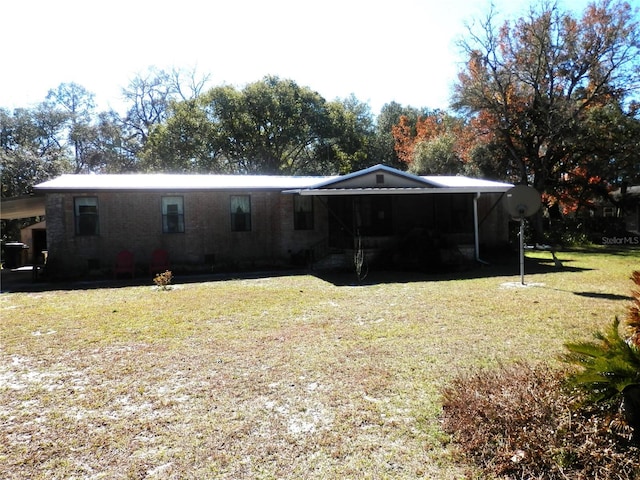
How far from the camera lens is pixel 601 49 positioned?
24406mm

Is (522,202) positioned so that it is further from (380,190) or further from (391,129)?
(391,129)

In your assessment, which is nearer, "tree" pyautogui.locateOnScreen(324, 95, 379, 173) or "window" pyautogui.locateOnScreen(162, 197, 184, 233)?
"window" pyautogui.locateOnScreen(162, 197, 184, 233)

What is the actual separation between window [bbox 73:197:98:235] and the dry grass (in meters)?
5.05

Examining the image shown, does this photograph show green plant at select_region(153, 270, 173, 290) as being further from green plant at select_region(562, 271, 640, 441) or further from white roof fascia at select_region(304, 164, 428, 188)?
green plant at select_region(562, 271, 640, 441)

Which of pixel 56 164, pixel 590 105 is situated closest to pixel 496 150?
pixel 590 105

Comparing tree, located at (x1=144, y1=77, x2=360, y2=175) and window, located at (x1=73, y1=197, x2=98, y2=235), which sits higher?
tree, located at (x1=144, y1=77, x2=360, y2=175)

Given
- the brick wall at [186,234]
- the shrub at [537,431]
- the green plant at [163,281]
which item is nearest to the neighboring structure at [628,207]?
the brick wall at [186,234]

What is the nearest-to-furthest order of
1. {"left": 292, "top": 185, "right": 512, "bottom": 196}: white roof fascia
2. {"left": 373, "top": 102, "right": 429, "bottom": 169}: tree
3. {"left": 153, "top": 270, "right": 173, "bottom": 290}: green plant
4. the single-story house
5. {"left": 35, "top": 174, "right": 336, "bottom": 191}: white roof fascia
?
{"left": 153, "top": 270, "right": 173, "bottom": 290}: green plant → {"left": 292, "top": 185, "right": 512, "bottom": 196}: white roof fascia → {"left": 35, "top": 174, "right": 336, "bottom": 191}: white roof fascia → the single-story house → {"left": 373, "top": 102, "right": 429, "bottom": 169}: tree

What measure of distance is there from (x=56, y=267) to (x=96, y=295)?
4613 mm

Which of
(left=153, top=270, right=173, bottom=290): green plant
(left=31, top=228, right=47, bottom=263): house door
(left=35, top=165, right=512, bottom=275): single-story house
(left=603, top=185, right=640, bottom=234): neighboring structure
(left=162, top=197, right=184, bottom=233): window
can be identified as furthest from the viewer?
(left=603, top=185, right=640, bottom=234): neighboring structure

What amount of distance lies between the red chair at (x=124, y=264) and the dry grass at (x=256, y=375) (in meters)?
4.35

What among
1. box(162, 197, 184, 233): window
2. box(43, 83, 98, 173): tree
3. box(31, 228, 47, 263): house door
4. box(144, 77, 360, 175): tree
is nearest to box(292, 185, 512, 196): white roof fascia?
box(162, 197, 184, 233): window

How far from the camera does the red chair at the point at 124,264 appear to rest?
1434 cm

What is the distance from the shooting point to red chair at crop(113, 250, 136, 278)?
47.0 ft
